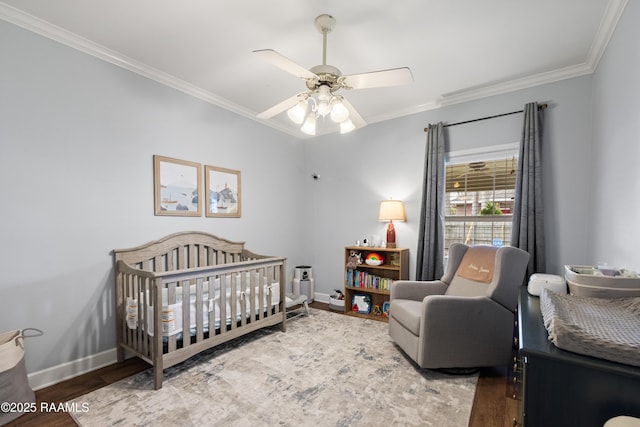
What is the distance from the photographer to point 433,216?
3.19m

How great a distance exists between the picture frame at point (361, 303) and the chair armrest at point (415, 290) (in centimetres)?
91

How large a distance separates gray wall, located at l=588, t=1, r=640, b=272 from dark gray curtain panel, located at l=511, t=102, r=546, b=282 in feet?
1.17

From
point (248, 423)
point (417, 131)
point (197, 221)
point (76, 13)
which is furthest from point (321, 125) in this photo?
point (248, 423)

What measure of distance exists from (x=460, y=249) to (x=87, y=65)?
3.62 m

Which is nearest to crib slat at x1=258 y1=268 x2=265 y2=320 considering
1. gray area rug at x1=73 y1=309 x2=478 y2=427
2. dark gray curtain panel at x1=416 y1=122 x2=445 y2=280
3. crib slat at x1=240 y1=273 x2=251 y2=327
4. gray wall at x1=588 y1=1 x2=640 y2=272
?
crib slat at x1=240 y1=273 x2=251 y2=327

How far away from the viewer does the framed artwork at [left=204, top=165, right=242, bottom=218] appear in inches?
124

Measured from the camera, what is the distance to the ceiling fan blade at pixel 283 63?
1.59 metres

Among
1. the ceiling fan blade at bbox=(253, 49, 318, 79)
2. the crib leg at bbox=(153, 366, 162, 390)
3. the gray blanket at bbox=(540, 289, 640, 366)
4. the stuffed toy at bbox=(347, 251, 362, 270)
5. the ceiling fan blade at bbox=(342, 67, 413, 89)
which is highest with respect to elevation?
the ceiling fan blade at bbox=(253, 49, 318, 79)

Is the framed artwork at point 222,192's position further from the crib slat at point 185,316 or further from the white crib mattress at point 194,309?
the crib slat at point 185,316

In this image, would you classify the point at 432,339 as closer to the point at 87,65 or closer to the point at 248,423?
the point at 248,423

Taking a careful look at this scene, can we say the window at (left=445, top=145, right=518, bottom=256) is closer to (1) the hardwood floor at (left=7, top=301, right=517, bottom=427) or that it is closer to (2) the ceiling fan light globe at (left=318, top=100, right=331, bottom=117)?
(1) the hardwood floor at (left=7, top=301, right=517, bottom=427)

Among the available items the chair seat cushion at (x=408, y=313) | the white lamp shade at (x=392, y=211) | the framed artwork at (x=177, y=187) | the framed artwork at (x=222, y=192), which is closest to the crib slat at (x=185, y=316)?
the framed artwork at (x=177, y=187)

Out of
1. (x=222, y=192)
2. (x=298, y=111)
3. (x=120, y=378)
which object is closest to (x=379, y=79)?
(x=298, y=111)

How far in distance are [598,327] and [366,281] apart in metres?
2.72
